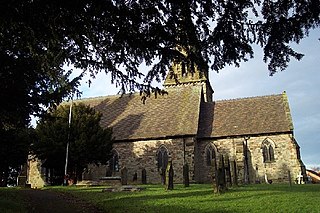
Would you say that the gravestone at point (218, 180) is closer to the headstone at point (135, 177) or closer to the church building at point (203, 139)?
the church building at point (203, 139)

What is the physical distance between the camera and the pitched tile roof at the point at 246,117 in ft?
93.4

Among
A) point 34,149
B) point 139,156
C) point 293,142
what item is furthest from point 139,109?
point 293,142

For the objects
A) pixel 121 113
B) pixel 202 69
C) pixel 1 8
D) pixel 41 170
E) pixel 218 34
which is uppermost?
pixel 121 113

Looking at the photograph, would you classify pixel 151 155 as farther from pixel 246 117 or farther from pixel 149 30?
pixel 149 30

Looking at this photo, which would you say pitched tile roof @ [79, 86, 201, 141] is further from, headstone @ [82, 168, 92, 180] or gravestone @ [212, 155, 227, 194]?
Answer: gravestone @ [212, 155, 227, 194]

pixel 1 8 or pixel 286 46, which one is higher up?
pixel 1 8

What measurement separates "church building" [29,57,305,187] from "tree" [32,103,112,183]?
2.93m

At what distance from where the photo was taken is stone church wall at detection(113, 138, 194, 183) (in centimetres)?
2791

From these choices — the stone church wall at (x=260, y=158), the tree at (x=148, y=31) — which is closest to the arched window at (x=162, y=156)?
the stone church wall at (x=260, y=158)

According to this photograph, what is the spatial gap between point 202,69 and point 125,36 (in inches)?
53.9

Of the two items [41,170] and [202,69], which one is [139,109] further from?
[202,69]

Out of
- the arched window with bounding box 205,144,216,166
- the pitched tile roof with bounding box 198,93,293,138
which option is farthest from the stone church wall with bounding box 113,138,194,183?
the pitched tile roof with bounding box 198,93,293,138

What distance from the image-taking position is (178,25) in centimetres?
513

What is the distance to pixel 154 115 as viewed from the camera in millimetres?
32594
